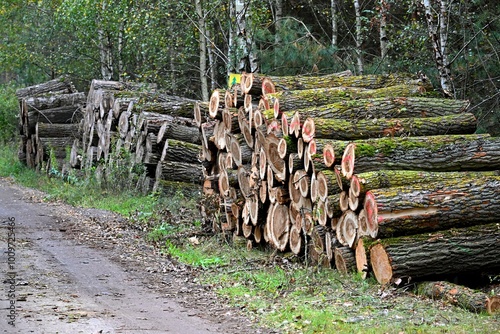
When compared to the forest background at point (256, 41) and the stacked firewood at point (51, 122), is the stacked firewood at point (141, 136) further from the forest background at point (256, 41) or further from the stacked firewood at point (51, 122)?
the stacked firewood at point (51, 122)

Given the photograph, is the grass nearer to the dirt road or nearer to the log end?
the log end

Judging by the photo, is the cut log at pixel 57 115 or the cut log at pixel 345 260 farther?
the cut log at pixel 57 115

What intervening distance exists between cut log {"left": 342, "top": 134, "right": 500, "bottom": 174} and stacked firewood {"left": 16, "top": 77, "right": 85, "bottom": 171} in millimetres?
14660

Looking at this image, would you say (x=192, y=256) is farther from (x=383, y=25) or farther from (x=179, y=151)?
(x=383, y=25)

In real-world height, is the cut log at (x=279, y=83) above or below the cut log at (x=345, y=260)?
above

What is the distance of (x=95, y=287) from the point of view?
938cm

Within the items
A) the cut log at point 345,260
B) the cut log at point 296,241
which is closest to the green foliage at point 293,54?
the cut log at point 296,241

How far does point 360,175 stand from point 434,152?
1.41 meters

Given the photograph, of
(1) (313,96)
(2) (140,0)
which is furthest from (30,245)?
(2) (140,0)

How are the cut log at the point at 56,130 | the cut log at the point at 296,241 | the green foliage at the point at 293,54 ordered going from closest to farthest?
1. the cut log at the point at 296,241
2. the green foliage at the point at 293,54
3. the cut log at the point at 56,130

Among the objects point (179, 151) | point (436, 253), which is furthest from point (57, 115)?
point (436, 253)

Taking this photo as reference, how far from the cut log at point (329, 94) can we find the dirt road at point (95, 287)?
9.82ft

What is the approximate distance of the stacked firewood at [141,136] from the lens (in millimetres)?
17094

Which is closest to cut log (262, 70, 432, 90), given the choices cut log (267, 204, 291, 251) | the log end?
cut log (267, 204, 291, 251)
